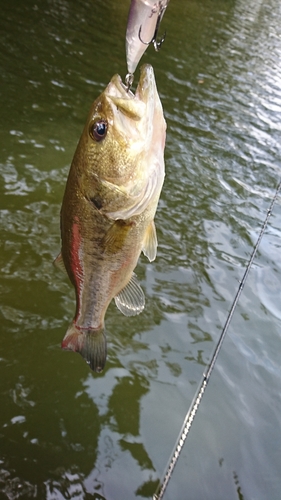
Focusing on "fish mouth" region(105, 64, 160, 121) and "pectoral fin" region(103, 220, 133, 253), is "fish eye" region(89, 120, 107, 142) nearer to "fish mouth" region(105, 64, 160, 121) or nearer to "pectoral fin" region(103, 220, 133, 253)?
"fish mouth" region(105, 64, 160, 121)

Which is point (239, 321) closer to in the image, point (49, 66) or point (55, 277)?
point (55, 277)

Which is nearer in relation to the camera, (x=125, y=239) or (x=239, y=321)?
(x=125, y=239)

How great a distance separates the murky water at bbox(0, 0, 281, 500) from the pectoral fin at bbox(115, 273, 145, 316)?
1.21 meters

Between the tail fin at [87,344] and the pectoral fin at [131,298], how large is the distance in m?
0.19

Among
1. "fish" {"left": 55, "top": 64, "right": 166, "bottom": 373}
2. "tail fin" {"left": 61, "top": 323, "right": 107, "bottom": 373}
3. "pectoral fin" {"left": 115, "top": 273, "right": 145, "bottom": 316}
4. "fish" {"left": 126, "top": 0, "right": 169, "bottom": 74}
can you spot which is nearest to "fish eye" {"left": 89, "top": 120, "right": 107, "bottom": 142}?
"fish" {"left": 55, "top": 64, "right": 166, "bottom": 373}

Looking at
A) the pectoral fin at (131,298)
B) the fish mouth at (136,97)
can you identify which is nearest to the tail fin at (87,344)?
the pectoral fin at (131,298)

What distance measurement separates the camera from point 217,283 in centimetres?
466

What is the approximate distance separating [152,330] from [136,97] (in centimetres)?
246

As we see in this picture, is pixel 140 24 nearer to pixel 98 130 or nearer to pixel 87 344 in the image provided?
pixel 98 130

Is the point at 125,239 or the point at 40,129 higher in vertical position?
the point at 125,239

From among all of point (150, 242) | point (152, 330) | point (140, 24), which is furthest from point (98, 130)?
point (152, 330)

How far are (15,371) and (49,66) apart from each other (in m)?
6.68

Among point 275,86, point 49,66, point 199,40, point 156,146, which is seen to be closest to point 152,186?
point 156,146

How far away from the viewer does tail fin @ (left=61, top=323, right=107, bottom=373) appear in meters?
2.39
